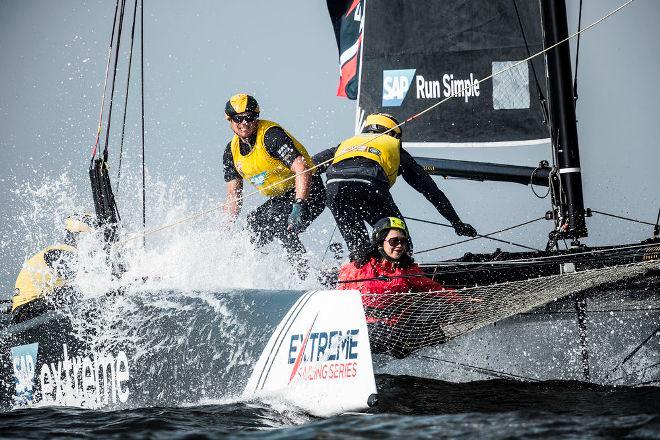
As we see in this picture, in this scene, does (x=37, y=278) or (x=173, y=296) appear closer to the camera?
(x=173, y=296)

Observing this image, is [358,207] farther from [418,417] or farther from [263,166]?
[418,417]

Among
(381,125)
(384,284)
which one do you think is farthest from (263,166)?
(384,284)

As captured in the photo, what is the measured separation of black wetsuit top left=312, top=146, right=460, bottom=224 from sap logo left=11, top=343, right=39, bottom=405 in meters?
1.58

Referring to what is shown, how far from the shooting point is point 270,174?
4746 millimetres

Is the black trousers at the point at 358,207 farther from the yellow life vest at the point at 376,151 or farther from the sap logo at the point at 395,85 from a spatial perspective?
Result: the sap logo at the point at 395,85

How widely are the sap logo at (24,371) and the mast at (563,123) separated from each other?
8.13 ft

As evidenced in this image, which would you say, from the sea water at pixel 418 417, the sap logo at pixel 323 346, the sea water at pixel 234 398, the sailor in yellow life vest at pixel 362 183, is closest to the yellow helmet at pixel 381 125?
the sailor in yellow life vest at pixel 362 183

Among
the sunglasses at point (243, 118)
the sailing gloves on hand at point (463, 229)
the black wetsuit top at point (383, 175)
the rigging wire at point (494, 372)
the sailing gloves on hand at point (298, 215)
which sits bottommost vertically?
the rigging wire at point (494, 372)

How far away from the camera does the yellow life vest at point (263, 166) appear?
15.3 feet

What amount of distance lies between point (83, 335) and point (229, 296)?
738 millimetres

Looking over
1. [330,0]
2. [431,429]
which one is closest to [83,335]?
[431,429]

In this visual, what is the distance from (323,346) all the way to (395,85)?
343 centimetres

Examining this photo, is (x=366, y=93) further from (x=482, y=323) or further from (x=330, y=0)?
(x=482, y=323)

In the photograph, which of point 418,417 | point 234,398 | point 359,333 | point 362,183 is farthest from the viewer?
point 362,183
